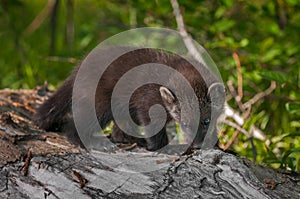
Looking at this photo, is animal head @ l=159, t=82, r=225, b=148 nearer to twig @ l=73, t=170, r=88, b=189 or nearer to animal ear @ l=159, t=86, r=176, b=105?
animal ear @ l=159, t=86, r=176, b=105

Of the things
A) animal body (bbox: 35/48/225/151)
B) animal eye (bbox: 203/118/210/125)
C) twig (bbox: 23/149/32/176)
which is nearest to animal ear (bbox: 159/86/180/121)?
animal body (bbox: 35/48/225/151)

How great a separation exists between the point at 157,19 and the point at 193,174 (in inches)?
148

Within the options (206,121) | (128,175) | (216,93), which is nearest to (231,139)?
(206,121)

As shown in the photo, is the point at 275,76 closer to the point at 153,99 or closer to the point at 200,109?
the point at 200,109

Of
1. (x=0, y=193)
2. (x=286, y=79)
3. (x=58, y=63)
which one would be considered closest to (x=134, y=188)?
(x=0, y=193)

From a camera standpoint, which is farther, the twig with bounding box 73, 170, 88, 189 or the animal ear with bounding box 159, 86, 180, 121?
the animal ear with bounding box 159, 86, 180, 121

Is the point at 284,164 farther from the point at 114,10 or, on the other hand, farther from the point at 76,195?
the point at 114,10

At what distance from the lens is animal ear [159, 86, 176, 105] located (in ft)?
16.1

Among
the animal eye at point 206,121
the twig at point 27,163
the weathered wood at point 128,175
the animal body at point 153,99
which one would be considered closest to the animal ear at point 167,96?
the animal body at point 153,99

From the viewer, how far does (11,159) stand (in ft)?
11.7

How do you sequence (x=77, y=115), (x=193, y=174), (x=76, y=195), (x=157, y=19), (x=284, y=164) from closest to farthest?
(x=76, y=195)
(x=193, y=174)
(x=284, y=164)
(x=77, y=115)
(x=157, y=19)

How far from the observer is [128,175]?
11.4ft

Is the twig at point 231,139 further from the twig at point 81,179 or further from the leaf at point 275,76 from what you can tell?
the twig at point 81,179

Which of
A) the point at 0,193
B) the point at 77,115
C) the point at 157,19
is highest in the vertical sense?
the point at 157,19
